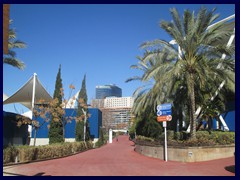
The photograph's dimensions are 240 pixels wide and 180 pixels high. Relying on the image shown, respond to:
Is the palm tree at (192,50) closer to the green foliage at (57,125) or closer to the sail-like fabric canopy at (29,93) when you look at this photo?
the green foliage at (57,125)

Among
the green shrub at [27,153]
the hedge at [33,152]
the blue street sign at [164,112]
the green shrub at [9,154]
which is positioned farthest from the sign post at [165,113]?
the green shrub at [9,154]

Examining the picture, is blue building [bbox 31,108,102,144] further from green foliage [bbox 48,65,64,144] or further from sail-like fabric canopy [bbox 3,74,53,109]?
green foliage [bbox 48,65,64,144]

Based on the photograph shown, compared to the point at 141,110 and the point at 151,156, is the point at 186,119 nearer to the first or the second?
the point at 141,110

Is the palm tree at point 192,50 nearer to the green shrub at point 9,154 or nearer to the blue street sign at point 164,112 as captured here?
the blue street sign at point 164,112

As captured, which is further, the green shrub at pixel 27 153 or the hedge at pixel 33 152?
the green shrub at pixel 27 153

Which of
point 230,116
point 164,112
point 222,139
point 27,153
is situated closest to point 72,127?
point 230,116

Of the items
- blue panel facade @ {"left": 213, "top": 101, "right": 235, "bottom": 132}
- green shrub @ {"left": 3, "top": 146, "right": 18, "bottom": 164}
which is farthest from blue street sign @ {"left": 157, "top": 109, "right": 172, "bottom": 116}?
blue panel facade @ {"left": 213, "top": 101, "right": 235, "bottom": 132}

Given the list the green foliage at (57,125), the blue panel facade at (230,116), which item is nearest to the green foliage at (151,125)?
the blue panel facade at (230,116)

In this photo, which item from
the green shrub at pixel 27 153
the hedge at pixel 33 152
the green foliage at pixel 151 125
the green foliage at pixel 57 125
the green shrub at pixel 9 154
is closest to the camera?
the green shrub at pixel 9 154

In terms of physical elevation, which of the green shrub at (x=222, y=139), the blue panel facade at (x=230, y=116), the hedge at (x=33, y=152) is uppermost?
the blue panel facade at (x=230, y=116)

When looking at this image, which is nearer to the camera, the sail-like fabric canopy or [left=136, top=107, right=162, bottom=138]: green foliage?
[left=136, top=107, right=162, bottom=138]: green foliage

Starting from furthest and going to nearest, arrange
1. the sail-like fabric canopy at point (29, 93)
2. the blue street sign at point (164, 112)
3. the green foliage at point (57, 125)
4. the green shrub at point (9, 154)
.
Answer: the sail-like fabric canopy at point (29, 93) < the green foliage at point (57, 125) < the blue street sign at point (164, 112) < the green shrub at point (9, 154)

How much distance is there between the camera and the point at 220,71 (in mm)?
19391

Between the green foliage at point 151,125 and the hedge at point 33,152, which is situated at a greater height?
the green foliage at point 151,125
